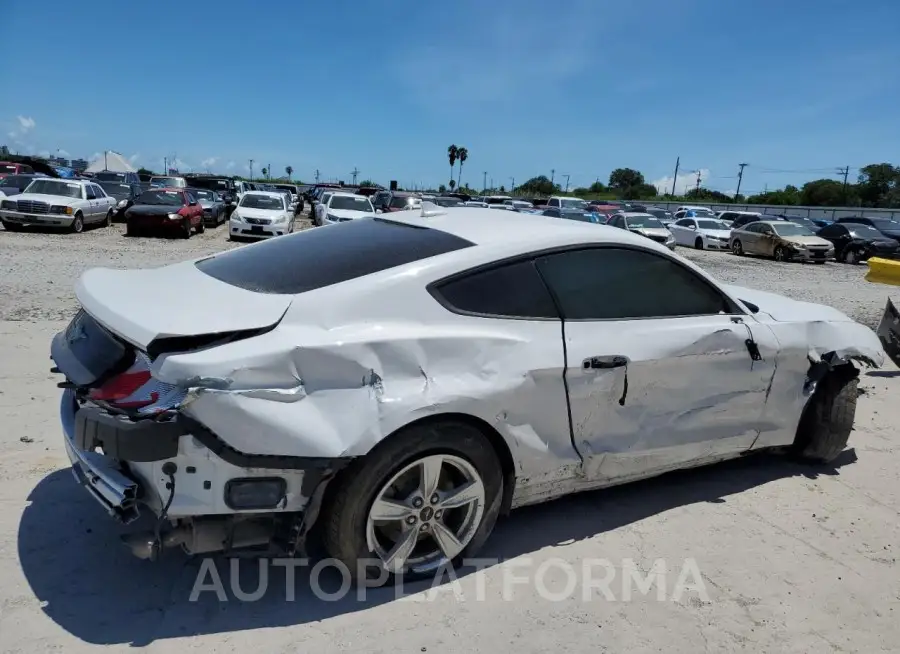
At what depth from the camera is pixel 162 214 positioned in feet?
61.2

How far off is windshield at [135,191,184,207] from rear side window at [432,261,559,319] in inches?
742

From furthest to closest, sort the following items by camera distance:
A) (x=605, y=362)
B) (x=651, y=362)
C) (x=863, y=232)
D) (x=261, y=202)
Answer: (x=863, y=232)
(x=261, y=202)
(x=651, y=362)
(x=605, y=362)

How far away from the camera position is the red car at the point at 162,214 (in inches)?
733

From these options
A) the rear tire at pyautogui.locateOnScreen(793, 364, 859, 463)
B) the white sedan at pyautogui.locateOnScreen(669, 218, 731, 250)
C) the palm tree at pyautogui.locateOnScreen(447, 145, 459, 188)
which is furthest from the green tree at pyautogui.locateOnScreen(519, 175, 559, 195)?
the rear tire at pyautogui.locateOnScreen(793, 364, 859, 463)

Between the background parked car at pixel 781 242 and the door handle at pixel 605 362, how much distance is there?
78.8 feet

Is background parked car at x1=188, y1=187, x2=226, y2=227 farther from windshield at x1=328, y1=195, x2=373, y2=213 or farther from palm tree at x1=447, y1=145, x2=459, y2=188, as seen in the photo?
palm tree at x1=447, y1=145, x2=459, y2=188

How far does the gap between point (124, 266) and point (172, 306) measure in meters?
10.8

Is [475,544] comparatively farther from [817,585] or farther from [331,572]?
[817,585]

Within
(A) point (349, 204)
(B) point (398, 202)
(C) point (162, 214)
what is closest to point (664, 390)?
(C) point (162, 214)

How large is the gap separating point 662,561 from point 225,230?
76.5 feet

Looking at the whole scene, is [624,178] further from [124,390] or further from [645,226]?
[124,390]

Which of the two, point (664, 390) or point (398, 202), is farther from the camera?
point (398, 202)

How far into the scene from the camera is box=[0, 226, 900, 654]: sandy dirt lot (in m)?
2.58

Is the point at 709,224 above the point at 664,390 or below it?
below
